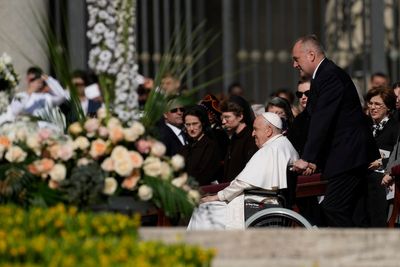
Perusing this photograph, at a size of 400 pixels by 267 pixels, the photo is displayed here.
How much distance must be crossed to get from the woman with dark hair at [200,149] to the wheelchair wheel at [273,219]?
1.81 metres

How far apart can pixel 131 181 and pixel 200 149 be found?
399cm

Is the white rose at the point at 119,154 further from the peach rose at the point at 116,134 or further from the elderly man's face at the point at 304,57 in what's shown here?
the elderly man's face at the point at 304,57

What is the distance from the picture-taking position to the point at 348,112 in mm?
11742

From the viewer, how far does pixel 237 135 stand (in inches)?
530

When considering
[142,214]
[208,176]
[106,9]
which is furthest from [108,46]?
[208,176]

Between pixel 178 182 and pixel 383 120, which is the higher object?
pixel 178 182

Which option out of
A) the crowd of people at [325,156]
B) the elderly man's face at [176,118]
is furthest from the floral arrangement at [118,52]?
the elderly man's face at [176,118]

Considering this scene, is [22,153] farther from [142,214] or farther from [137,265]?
[137,265]

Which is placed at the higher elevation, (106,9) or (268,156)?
(106,9)

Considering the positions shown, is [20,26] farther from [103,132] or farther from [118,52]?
[103,132]

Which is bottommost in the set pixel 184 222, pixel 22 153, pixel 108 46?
pixel 184 222

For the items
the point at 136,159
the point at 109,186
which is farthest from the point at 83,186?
the point at 136,159

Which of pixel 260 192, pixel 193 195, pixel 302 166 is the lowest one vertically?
pixel 260 192

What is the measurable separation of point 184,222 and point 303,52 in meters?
1.62
